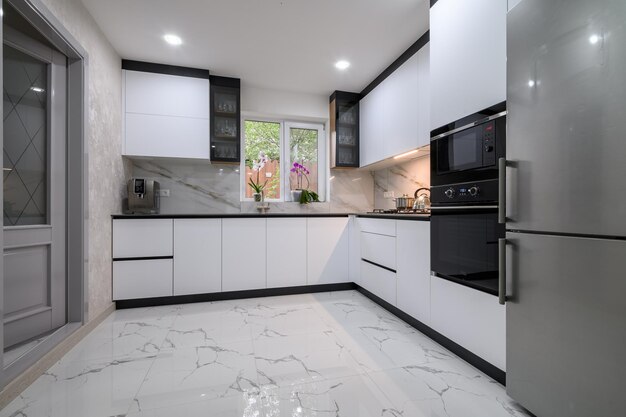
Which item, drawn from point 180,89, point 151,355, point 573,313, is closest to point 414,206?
point 573,313

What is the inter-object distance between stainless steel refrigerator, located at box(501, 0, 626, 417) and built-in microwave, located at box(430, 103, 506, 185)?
10 centimetres

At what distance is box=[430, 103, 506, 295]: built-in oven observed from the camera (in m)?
1.40

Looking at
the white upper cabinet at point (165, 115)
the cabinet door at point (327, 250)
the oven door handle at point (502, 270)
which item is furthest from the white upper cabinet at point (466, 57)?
the white upper cabinet at point (165, 115)

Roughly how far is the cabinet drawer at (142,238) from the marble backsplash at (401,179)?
239cm

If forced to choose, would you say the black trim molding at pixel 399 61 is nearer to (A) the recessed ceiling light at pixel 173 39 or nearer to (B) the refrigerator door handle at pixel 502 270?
(B) the refrigerator door handle at pixel 502 270

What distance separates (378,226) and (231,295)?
1.58 meters

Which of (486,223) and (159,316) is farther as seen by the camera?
(159,316)

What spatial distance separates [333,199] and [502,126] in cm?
250

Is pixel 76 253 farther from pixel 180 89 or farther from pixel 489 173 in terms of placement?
pixel 489 173

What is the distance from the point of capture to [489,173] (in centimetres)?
143

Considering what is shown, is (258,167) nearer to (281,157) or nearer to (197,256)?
(281,157)

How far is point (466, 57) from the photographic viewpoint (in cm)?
159

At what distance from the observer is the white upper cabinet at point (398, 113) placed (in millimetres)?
2361

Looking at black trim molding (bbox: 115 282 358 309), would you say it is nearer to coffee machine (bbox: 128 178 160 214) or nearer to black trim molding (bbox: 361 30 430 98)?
coffee machine (bbox: 128 178 160 214)
